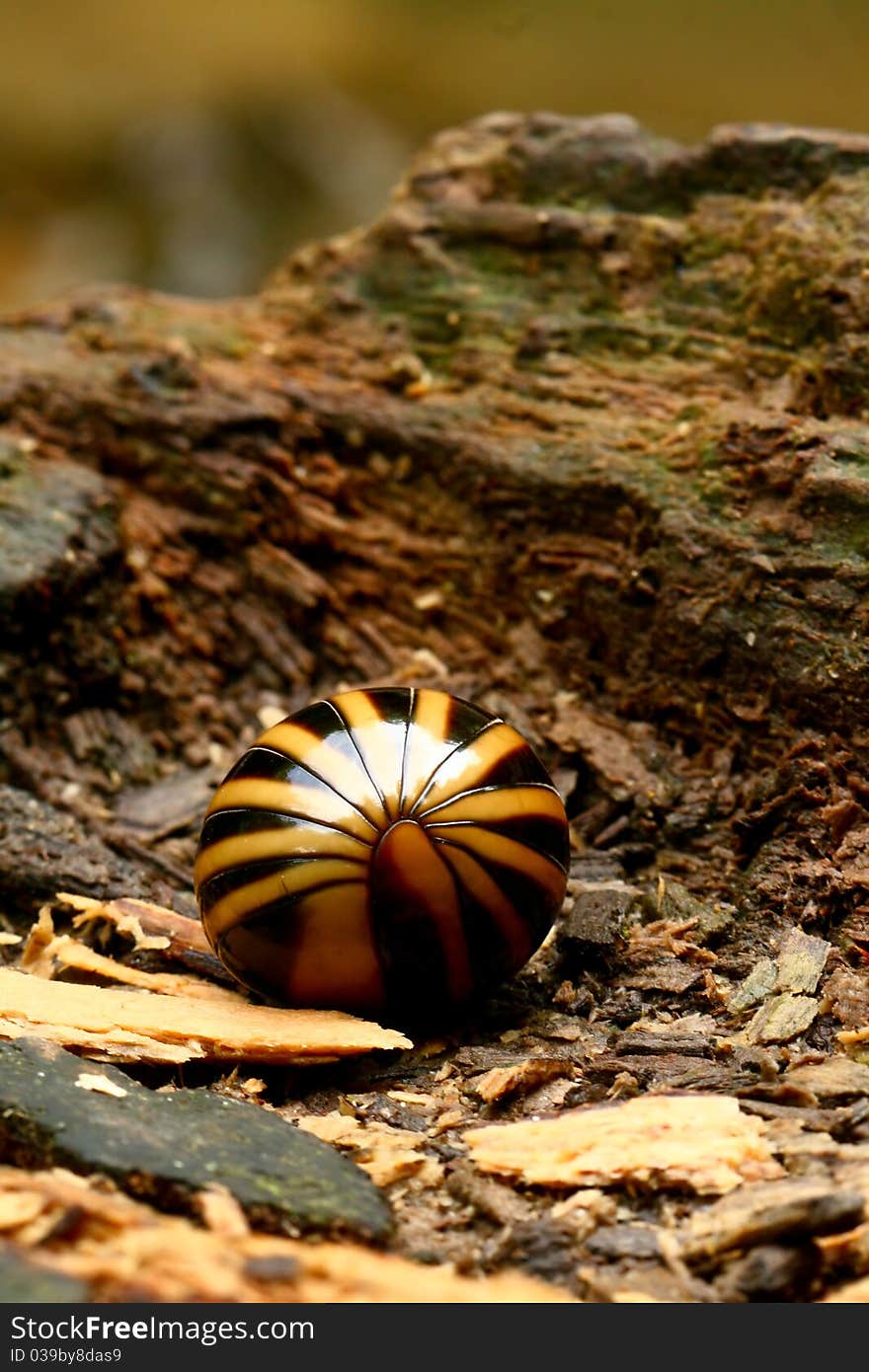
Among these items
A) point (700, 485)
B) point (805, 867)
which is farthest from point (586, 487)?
point (805, 867)

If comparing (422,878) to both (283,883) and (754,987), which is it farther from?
(754,987)

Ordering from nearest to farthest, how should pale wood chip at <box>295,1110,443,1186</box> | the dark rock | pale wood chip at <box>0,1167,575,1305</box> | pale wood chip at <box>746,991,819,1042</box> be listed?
pale wood chip at <box>0,1167,575,1305</box>
the dark rock
pale wood chip at <box>295,1110,443,1186</box>
pale wood chip at <box>746,991,819,1042</box>

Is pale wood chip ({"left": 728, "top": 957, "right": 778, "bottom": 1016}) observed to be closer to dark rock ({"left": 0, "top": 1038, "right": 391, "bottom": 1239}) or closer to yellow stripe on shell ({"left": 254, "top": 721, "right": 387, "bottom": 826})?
yellow stripe on shell ({"left": 254, "top": 721, "right": 387, "bottom": 826})

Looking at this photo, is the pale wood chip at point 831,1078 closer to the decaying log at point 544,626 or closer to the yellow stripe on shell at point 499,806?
the decaying log at point 544,626

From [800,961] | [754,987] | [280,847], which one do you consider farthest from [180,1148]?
[800,961]

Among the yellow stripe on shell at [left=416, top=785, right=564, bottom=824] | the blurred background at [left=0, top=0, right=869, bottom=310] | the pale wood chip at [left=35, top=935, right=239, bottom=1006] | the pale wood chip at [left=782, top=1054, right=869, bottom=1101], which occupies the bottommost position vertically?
the pale wood chip at [left=35, top=935, right=239, bottom=1006]

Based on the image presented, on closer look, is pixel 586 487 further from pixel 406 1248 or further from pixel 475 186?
pixel 406 1248

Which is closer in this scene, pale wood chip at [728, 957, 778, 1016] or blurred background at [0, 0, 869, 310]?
pale wood chip at [728, 957, 778, 1016]

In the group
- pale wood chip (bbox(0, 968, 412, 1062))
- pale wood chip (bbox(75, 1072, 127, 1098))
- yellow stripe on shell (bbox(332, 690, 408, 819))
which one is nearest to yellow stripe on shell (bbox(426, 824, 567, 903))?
yellow stripe on shell (bbox(332, 690, 408, 819))
